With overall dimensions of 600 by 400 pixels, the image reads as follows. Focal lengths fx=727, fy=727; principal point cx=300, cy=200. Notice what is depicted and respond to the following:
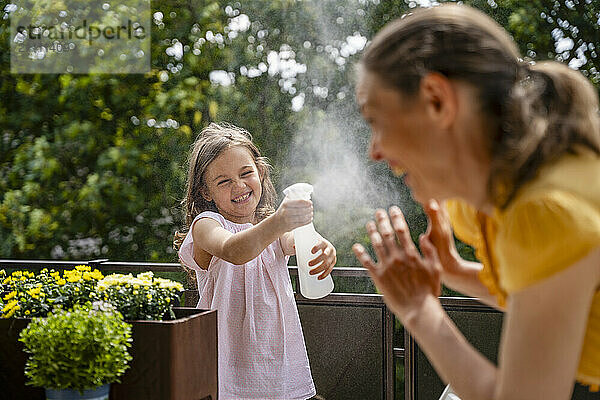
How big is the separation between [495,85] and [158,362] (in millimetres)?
838

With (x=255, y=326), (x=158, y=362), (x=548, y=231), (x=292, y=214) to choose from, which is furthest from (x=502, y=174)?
(x=255, y=326)

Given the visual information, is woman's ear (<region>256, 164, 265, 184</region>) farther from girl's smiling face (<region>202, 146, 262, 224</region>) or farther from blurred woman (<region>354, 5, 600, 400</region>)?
blurred woman (<region>354, 5, 600, 400</region>)

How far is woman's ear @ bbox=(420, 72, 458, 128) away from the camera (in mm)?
723

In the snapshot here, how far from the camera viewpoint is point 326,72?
12.1ft

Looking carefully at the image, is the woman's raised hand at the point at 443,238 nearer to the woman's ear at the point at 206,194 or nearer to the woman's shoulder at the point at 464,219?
the woman's shoulder at the point at 464,219

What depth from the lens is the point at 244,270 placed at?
6.53 ft

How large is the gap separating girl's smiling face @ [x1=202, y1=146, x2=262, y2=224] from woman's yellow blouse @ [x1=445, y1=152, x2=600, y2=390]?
133cm

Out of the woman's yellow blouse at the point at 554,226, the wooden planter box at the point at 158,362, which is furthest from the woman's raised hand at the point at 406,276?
the wooden planter box at the point at 158,362

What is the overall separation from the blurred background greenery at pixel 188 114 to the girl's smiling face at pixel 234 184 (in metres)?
1.41

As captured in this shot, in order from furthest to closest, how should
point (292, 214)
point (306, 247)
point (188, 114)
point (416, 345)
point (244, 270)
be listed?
point (188, 114) → point (416, 345) → point (244, 270) → point (306, 247) → point (292, 214)

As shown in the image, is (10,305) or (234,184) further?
(234,184)

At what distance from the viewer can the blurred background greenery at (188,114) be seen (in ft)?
11.3

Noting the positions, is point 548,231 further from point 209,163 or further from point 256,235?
point 209,163

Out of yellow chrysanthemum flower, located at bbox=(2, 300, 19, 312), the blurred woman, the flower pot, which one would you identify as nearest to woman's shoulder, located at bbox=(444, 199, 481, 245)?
the blurred woman
